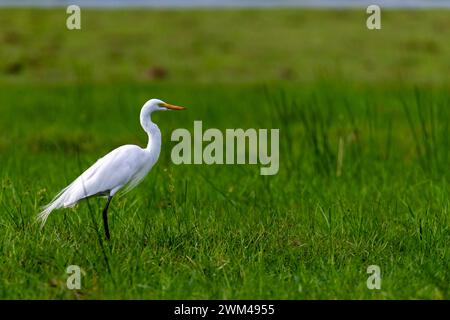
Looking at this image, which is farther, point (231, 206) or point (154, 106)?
point (231, 206)

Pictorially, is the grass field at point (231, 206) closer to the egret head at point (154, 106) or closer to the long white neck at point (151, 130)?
the long white neck at point (151, 130)

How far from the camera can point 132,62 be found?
14836 millimetres

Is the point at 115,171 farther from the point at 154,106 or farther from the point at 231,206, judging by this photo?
the point at 231,206

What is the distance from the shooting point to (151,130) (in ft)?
13.4

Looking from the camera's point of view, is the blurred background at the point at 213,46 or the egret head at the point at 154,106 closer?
the egret head at the point at 154,106

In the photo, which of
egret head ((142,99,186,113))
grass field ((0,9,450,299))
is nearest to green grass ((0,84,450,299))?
grass field ((0,9,450,299))

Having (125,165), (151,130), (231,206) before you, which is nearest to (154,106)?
(151,130)

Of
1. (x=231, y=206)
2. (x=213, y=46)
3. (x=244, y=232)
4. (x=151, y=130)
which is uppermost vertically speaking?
(x=213, y=46)

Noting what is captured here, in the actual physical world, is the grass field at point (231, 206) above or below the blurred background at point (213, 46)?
below

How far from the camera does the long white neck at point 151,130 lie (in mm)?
4047

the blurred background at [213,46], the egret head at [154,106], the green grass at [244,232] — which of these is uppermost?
the blurred background at [213,46]

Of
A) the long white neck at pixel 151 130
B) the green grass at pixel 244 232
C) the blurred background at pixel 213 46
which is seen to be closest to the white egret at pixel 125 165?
the long white neck at pixel 151 130

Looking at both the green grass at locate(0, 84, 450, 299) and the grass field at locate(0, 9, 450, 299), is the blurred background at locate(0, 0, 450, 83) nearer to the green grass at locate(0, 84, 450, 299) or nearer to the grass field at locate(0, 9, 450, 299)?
the grass field at locate(0, 9, 450, 299)

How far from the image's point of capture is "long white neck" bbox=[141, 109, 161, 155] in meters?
4.05
